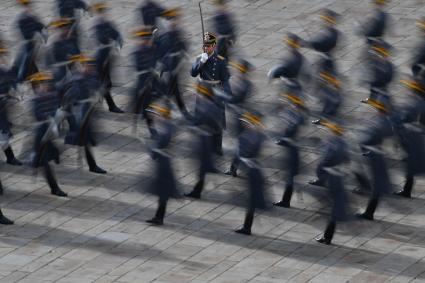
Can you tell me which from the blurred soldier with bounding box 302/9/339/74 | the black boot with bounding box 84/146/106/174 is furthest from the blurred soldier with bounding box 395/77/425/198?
the black boot with bounding box 84/146/106/174

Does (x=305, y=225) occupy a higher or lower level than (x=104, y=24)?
lower

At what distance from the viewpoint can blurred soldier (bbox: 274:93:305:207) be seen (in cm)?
2009

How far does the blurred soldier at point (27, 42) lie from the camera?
2320 centimetres

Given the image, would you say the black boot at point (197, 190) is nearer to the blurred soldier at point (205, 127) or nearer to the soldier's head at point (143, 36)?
the blurred soldier at point (205, 127)

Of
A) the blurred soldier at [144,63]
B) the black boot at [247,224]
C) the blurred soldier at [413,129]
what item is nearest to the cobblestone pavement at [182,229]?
the black boot at [247,224]

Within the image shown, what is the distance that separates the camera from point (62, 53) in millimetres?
22250

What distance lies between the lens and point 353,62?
25938mm

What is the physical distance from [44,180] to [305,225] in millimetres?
3835

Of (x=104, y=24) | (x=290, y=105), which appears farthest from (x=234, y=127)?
(x=104, y=24)

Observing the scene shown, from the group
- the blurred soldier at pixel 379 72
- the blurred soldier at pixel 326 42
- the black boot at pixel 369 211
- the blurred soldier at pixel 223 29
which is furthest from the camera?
the blurred soldier at pixel 223 29

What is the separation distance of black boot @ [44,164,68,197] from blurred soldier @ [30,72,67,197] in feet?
0.48

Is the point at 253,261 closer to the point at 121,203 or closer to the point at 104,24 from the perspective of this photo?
the point at 121,203

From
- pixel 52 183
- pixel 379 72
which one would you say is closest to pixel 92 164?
pixel 52 183

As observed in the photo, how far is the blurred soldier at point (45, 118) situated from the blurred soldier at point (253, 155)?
262 cm
